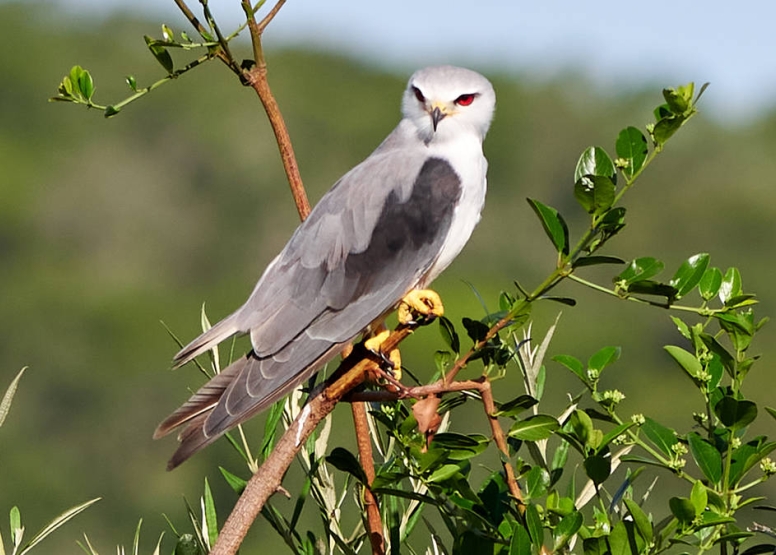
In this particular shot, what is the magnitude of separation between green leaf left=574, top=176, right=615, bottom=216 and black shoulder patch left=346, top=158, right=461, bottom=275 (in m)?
1.29

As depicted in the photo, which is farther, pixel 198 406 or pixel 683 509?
pixel 198 406

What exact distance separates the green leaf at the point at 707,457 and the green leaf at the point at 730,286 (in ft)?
0.83

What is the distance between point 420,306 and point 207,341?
0.46 m

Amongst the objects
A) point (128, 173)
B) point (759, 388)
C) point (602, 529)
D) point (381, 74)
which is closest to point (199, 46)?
point (602, 529)

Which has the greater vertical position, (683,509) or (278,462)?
(278,462)

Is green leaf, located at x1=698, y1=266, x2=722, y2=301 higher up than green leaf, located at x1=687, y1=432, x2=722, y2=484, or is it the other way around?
green leaf, located at x1=698, y1=266, x2=722, y2=301

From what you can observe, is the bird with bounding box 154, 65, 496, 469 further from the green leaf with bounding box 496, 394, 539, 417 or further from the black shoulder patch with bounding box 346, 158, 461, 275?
the green leaf with bounding box 496, 394, 539, 417

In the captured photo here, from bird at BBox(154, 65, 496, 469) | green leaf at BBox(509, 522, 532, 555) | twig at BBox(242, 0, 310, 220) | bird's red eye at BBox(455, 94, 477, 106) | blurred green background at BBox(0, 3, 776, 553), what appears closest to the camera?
green leaf at BBox(509, 522, 532, 555)

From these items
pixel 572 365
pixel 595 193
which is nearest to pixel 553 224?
pixel 595 193

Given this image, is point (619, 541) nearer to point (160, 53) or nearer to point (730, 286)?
point (730, 286)

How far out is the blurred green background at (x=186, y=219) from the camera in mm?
20969

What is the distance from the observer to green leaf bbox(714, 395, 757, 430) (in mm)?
1660

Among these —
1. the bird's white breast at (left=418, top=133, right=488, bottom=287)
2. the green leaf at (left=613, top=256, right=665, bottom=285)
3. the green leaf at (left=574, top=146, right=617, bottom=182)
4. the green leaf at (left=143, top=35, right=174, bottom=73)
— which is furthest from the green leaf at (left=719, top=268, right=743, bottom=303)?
the bird's white breast at (left=418, top=133, right=488, bottom=287)

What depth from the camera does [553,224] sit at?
5.68 ft
